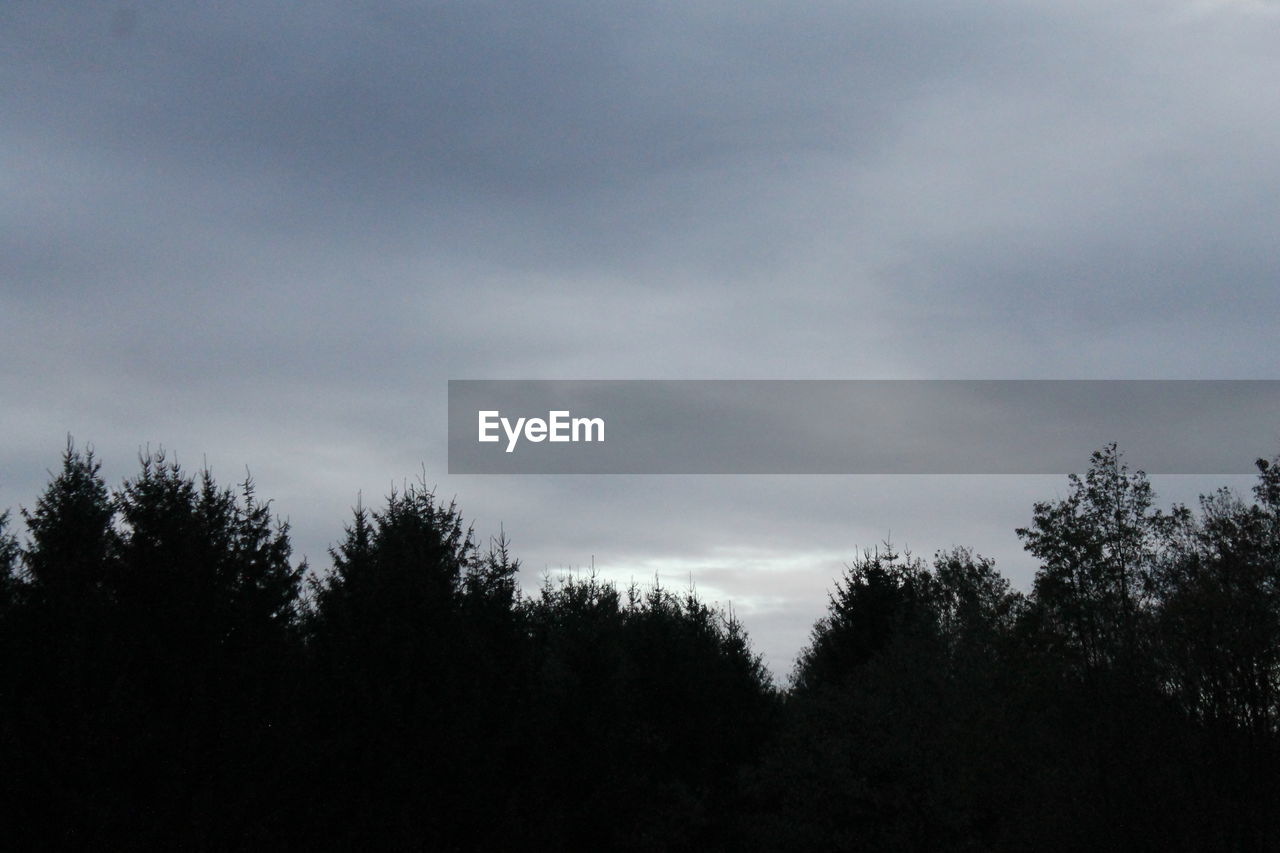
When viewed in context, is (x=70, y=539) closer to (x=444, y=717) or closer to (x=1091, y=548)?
(x=444, y=717)

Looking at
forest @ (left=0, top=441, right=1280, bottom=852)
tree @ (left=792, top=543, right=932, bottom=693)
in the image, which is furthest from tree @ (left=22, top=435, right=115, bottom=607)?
tree @ (left=792, top=543, right=932, bottom=693)

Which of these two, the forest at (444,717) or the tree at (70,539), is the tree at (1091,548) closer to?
the forest at (444,717)

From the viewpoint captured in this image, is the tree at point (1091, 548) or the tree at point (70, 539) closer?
the tree at point (70, 539)

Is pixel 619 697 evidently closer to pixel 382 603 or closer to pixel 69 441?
pixel 382 603

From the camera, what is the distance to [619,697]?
3497 cm

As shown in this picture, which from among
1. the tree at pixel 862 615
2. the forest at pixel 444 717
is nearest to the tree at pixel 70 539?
the forest at pixel 444 717

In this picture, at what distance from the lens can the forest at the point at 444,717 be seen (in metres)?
20.3

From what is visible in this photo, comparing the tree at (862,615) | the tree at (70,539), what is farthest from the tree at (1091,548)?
the tree at (70,539)

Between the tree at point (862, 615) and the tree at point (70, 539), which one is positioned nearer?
the tree at point (70, 539)

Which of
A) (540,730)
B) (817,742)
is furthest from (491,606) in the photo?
(817,742)

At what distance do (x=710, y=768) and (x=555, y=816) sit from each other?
18560 mm

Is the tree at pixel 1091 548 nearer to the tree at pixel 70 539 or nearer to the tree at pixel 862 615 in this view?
the tree at pixel 862 615

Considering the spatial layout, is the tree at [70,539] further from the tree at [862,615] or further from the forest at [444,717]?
the tree at [862,615]

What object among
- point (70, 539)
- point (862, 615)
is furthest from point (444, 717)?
point (862, 615)
